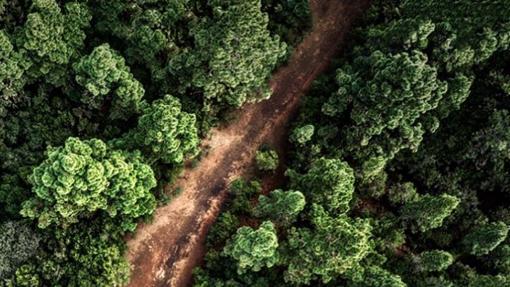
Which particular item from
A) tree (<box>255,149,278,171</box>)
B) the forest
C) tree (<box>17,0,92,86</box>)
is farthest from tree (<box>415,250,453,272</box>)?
tree (<box>17,0,92,86</box>)

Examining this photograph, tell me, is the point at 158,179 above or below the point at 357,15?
below

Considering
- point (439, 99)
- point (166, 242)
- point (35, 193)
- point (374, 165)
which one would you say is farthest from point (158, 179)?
point (439, 99)

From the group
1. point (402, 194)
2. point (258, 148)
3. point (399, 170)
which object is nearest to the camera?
point (402, 194)

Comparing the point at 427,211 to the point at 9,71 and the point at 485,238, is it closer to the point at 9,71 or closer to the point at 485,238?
the point at 485,238

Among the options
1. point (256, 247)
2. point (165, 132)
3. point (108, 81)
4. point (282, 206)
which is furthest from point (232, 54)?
point (256, 247)

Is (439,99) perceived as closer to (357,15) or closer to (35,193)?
(357,15)

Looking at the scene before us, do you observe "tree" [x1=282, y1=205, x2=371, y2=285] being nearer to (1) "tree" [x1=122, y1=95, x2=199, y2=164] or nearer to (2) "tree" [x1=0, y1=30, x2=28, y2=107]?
(1) "tree" [x1=122, y1=95, x2=199, y2=164]

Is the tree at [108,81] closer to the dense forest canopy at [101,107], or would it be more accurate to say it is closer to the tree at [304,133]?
the dense forest canopy at [101,107]
